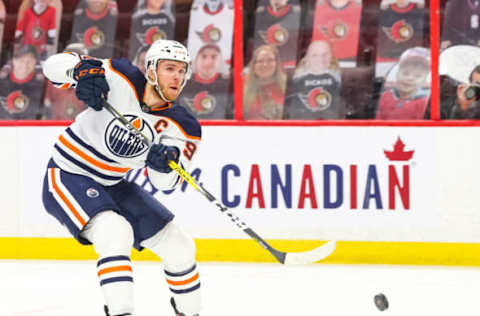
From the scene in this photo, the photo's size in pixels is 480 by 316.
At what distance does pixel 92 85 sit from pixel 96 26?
2.47 metres

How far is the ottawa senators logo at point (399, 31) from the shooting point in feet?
16.0

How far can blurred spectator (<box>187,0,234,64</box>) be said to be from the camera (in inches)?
196

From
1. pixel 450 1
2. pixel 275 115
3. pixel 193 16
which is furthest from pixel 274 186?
pixel 450 1

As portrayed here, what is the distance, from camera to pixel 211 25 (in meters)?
5.02

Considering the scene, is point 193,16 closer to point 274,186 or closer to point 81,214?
point 274,186

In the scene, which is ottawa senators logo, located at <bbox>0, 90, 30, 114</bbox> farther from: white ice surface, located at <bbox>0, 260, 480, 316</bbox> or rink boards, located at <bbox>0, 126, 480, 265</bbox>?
white ice surface, located at <bbox>0, 260, 480, 316</bbox>

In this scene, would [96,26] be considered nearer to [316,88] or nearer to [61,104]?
[61,104]

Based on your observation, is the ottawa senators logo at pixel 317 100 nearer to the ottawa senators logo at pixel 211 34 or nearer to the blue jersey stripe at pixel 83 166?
the ottawa senators logo at pixel 211 34

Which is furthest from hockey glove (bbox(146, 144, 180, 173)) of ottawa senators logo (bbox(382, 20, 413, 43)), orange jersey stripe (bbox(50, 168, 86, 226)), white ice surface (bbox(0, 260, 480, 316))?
ottawa senators logo (bbox(382, 20, 413, 43))

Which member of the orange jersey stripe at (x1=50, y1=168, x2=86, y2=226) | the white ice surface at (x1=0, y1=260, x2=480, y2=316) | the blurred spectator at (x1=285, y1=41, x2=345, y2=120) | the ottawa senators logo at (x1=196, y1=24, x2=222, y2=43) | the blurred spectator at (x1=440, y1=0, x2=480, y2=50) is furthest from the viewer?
the ottawa senators logo at (x1=196, y1=24, x2=222, y2=43)

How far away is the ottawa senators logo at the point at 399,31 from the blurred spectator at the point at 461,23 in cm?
21

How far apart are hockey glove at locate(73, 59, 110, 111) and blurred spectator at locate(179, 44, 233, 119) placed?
2128 millimetres

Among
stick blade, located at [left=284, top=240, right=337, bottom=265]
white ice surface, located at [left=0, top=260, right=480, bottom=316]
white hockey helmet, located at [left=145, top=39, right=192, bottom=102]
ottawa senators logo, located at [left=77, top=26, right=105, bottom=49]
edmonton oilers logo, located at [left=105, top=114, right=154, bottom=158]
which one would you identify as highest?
ottawa senators logo, located at [left=77, top=26, right=105, bottom=49]

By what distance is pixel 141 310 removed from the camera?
349 cm
